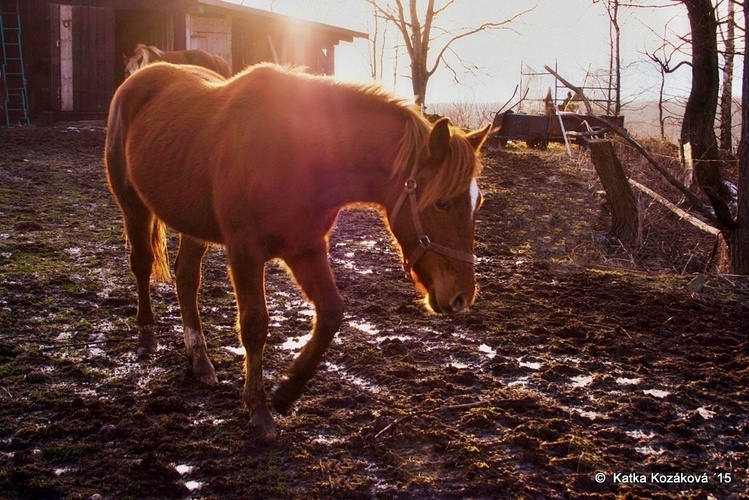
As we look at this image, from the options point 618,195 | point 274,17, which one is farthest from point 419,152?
point 274,17

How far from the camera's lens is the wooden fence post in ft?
26.3

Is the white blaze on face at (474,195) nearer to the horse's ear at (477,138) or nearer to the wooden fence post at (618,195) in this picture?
the horse's ear at (477,138)

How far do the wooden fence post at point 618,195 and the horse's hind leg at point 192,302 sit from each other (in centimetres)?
535

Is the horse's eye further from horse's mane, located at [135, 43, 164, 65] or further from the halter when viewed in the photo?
horse's mane, located at [135, 43, 164, 65]

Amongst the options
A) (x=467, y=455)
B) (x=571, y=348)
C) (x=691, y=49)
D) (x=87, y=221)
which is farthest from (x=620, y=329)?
(x=691, y=49)

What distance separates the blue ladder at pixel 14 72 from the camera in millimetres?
16906

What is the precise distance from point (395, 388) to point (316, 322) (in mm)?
754

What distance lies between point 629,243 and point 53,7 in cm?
1461

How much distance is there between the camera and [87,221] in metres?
7.77

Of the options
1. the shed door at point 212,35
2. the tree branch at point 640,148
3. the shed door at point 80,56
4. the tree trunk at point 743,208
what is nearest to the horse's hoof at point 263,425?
the tree branch at point 640,148

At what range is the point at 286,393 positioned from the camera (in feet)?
10.8

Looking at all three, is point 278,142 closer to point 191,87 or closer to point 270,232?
point 270,232

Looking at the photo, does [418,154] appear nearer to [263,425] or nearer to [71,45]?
[263,425]

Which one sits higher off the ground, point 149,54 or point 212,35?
point 212,35
